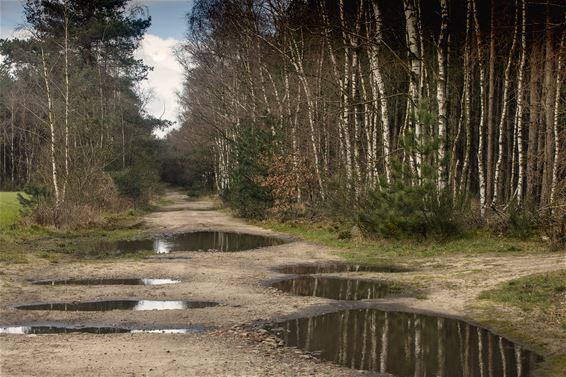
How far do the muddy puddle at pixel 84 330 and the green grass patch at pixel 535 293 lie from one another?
16.7 ft

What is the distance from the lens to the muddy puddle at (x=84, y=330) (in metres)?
8.88

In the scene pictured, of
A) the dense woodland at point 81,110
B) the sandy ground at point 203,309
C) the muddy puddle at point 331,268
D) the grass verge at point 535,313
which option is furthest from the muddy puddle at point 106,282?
the dense woodland at point 81,110

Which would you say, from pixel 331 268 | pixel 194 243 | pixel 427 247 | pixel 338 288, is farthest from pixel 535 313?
pixel 194 243

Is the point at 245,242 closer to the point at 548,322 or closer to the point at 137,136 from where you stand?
the point at 548,322

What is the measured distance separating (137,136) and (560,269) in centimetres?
3627

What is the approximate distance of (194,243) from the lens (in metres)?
21.6

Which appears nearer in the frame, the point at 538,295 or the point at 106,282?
the point at 538,295

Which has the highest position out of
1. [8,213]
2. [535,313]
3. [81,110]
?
[81,110]

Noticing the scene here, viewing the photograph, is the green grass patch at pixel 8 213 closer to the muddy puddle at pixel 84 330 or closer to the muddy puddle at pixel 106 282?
the muddy puddle at pixel 106 282

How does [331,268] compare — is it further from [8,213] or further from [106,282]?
[8,213]

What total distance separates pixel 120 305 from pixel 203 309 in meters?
1.58

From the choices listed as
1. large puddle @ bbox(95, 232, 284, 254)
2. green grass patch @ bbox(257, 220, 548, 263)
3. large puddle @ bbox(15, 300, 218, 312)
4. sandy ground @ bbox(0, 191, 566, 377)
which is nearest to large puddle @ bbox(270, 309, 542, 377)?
sandy ground @ bbox(0, 191, 566, 377)

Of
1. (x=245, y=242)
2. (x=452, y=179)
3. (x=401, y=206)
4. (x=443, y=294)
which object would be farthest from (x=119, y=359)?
(x=452, y=179)

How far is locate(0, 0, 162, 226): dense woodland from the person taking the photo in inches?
993
